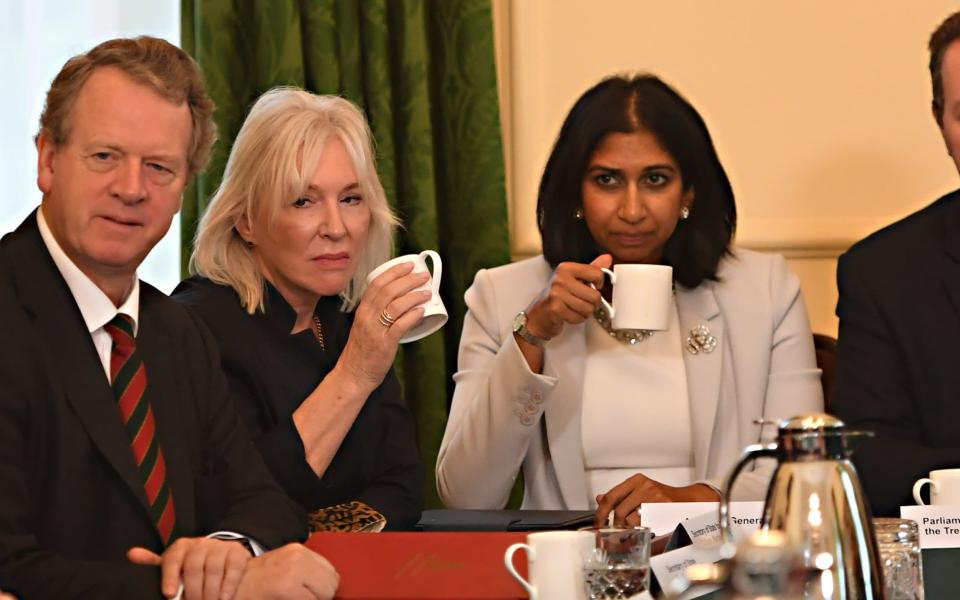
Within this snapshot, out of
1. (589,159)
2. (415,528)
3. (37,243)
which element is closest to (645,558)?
(415,528)

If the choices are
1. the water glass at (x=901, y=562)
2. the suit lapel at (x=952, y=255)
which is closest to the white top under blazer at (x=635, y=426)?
the suit lapel at (x=952, y=255)

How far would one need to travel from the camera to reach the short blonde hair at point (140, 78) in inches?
60.3

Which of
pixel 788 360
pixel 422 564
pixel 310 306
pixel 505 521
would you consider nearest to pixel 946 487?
pixel 505 521

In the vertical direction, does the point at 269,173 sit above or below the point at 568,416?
above

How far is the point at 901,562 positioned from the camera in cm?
132

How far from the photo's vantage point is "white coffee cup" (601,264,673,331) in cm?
205

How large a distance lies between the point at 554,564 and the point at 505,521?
0.56 meters

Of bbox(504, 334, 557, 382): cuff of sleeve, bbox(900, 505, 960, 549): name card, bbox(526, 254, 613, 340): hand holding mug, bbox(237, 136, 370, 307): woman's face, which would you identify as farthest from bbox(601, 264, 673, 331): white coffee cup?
bbox(900, 505, 960, 549): name card

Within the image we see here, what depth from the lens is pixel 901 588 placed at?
131 centimetres

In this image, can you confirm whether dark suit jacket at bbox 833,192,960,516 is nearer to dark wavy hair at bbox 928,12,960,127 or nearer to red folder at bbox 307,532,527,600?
dark wavy hair at bbox 928,12,960,127

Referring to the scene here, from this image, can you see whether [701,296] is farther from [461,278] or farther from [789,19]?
[789,19]

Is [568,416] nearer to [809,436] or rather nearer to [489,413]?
[489,413]

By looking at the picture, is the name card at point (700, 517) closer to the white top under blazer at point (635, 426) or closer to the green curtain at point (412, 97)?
the white top under blazer at point (635, 426)

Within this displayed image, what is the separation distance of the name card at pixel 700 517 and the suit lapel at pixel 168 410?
54cm
